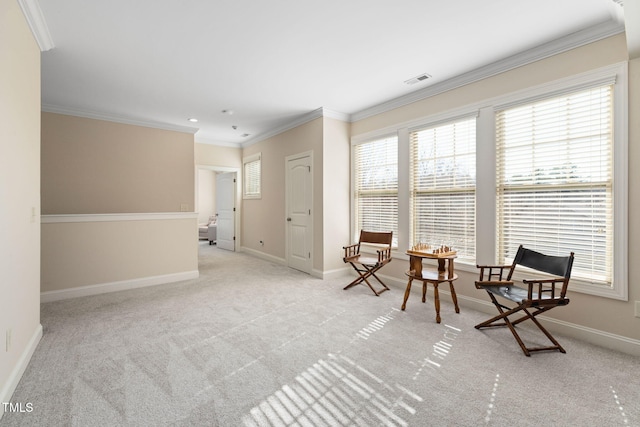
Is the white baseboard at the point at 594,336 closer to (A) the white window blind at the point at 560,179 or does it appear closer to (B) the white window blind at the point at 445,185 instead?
(A) the white window blind at the point at 560,179

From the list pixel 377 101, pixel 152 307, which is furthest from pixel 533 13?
pixel 152 307

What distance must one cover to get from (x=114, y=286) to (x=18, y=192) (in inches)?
103

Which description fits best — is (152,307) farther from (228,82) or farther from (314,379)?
(228,82)

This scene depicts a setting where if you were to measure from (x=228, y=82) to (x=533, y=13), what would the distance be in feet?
10.4

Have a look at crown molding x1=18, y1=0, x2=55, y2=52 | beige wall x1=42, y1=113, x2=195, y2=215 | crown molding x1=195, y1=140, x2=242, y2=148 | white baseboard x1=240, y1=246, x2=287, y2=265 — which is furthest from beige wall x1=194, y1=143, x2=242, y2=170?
crown molding x1=18, y1=0, x2=55, y2=52

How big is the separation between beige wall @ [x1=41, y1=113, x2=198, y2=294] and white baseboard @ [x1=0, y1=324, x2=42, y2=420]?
165 cm

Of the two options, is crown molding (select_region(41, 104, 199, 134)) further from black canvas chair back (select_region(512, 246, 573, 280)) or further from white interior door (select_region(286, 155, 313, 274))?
black canvas chair back (select_region(512, 246, 573, 280))

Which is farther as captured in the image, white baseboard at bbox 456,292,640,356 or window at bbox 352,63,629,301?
window at bbox 352,63,629,301

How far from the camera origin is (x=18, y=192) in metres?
2.10

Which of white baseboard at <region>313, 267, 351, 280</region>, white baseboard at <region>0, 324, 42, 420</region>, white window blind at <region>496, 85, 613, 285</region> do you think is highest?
white window blind at <region>496, 85, 613, 285</region>

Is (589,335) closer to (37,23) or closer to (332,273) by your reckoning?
(332,273)

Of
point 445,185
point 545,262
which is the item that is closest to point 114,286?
point 445,185

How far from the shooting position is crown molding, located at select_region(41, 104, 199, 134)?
4.32 metres

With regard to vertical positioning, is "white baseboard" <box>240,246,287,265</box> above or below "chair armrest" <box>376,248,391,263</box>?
below
